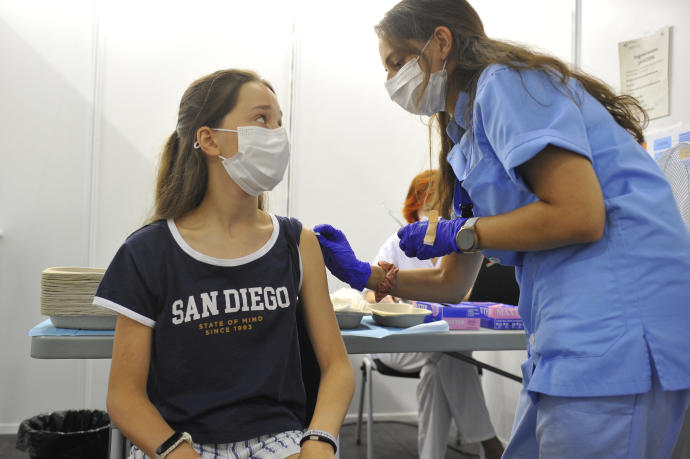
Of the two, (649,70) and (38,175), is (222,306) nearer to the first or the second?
(649,70)

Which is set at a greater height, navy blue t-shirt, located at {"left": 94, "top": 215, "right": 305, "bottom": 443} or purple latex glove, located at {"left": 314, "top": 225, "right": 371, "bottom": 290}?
purple latex glove, located at {"left": 314, "top": 225, "right": 371, "bottom": 290}

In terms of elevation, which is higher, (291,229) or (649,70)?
(649,70)

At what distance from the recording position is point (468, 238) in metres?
1.07

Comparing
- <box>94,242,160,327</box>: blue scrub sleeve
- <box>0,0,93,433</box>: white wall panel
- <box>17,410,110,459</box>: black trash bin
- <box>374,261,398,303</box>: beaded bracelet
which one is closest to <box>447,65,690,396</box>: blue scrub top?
<box>374,261,398,303</box>: beaded bracelet

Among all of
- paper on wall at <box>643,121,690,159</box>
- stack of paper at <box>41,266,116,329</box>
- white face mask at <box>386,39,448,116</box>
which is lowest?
stack of paper at <box>41,266,116,329</box>

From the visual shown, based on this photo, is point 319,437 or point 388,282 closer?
point 319,437

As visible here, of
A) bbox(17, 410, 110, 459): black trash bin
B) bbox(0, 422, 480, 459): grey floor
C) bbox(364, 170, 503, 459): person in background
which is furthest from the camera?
bbox(0, 422, 480, 459): grey floor

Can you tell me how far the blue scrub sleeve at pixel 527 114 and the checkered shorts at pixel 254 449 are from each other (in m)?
0.66

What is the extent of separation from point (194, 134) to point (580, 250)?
0.89 m

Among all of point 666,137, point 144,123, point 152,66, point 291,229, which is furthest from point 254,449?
point 152,66

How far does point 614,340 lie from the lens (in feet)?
3.05

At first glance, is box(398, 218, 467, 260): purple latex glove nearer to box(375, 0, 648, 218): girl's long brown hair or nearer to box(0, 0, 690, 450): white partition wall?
box(375, 0, 648, 218): girl's long brown hair

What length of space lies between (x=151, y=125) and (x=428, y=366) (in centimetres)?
212

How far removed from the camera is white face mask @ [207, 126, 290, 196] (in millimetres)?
1278
